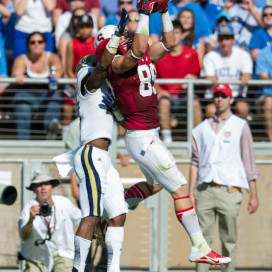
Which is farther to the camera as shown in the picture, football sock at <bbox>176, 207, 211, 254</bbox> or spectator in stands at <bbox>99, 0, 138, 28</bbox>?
spectator in stands at <bbox>99, 0, 138, 28</bbox>

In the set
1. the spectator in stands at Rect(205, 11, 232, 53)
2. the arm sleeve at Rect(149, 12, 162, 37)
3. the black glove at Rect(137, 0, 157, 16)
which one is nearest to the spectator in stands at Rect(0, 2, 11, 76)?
the arm sleeve at Rect(149, 12, 162, 37)

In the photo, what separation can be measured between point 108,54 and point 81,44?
4130mm

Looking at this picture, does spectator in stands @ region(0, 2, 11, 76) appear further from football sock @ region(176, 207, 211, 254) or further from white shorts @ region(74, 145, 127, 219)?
football sock @ region(176, 207, 211, 254)

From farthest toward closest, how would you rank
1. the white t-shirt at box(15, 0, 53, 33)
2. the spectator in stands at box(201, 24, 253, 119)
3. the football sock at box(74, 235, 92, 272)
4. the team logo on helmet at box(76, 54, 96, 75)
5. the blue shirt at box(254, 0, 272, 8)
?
1. the blue shirt at box(254, 0, 272, 8)
2. the white t-shirt at box(15, 0, 53, 33)
3. the spectator in stands at box(201, 24, 253, 119)
4. the team logo on helmet at box(76, 54, 96, 75)
5. the football sock at box(74, 235, 92, 272)

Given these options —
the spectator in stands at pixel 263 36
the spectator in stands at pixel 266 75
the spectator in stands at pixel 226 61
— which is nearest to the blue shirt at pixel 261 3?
the spectator in stands at pixel 263 36

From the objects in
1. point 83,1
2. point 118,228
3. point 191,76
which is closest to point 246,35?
point 191,76

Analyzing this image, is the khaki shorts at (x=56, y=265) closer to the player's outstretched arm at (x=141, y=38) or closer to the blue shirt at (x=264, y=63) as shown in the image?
the player's outstretched arm at (x=141, y=38)

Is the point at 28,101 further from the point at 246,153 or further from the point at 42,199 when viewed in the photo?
the point at 246,153

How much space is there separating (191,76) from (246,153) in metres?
1.98

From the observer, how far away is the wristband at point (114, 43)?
777cm

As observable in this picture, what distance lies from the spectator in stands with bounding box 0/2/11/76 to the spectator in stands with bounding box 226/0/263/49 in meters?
3.48

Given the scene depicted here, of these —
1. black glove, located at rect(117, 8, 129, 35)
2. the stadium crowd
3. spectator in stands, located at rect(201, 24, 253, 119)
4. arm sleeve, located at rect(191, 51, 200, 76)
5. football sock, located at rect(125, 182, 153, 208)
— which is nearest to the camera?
black glove, located at rect(117, 8, 129, 35)

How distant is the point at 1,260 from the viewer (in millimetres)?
11078

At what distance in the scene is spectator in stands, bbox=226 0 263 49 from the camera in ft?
42.4
